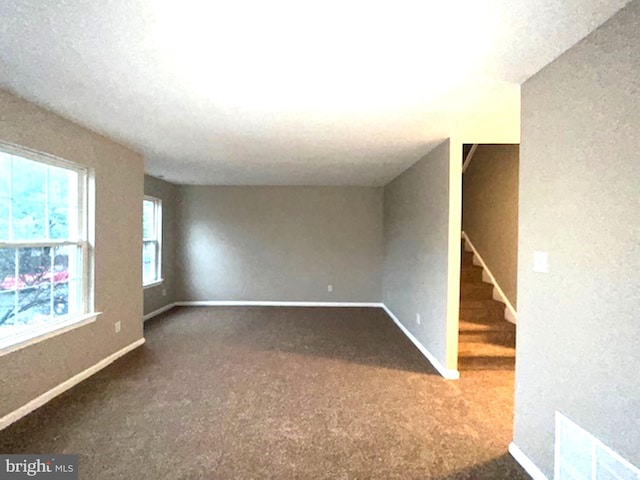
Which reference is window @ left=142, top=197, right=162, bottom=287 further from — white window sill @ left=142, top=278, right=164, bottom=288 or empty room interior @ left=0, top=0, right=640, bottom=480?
empty room interior @ left=0, top=0, right=640, bottom=480

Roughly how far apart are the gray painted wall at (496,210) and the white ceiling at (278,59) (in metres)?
1.83

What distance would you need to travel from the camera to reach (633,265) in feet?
4.04

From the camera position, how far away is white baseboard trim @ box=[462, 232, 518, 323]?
4191 mm

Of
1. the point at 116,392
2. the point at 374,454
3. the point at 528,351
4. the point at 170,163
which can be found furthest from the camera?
the point at 170,163

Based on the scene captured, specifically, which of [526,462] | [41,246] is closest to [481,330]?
[526,462]

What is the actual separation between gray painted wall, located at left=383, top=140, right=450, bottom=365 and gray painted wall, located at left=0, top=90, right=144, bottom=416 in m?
3.26

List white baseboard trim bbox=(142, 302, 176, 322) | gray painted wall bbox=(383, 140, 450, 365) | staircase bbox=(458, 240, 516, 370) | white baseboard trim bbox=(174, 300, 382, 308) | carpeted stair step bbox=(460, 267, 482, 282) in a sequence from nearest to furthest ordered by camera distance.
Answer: gray painted wall bbox=(383, 140, 450, 365) → staircase bbox=(458, 240, 516, 370) → carpeted stair step bbox=(460, 267, 482, 282) → white baseboard trim bbox=(142, 302, 176, 322) → white baseboard trim bbox=(174, 300, 382, 308)

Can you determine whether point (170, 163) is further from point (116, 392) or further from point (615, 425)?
point (615, 425)

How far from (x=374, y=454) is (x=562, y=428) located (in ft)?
3.24

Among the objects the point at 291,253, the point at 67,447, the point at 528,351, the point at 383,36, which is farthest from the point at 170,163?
the point at 528,351

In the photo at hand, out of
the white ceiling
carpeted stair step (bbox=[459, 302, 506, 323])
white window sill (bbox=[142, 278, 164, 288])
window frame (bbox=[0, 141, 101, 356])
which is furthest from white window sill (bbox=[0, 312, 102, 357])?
carpeted stair step (bbox=[459, 302, 506, 323])

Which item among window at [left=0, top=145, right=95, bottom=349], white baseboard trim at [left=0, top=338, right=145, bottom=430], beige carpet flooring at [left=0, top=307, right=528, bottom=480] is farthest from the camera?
window at [left=0, top=145, right=95, bottom=349]

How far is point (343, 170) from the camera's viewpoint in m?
4.77

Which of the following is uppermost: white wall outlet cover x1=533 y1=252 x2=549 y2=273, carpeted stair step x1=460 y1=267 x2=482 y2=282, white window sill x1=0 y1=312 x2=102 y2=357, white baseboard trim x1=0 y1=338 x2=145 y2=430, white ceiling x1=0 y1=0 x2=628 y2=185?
white ceiling x1=0 y1=0 x2=628 y2=185
